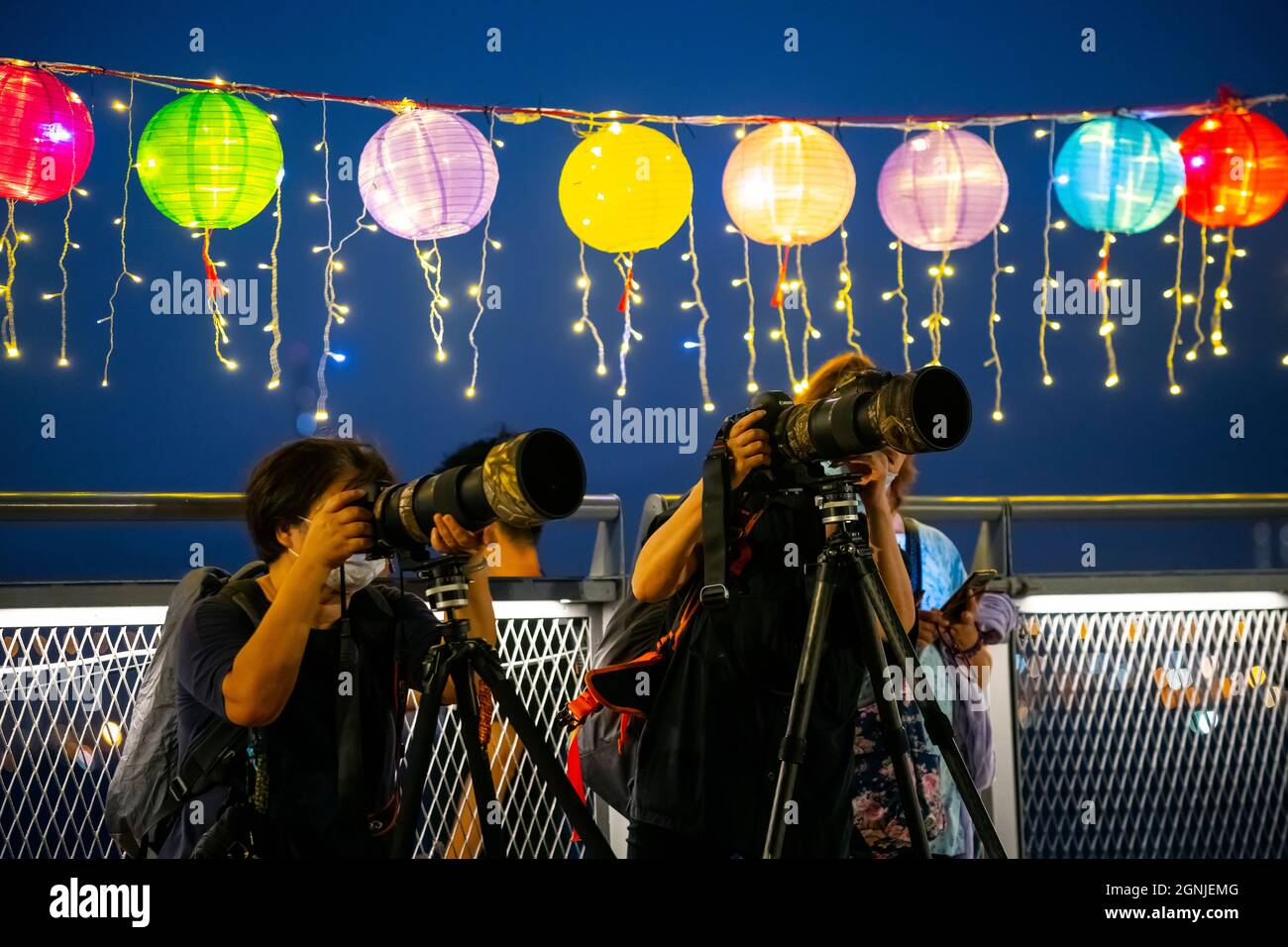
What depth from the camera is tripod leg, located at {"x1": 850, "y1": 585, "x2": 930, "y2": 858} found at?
5.38 feet

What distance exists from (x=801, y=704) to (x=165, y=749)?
2.76 ft

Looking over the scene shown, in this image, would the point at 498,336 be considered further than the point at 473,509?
Yes

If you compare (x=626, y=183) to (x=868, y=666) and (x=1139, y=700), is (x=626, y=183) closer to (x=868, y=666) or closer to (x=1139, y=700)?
(x=1139, y=700)

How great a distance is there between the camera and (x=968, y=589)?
7.28 ft

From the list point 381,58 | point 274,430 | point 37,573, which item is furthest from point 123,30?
point 37,573

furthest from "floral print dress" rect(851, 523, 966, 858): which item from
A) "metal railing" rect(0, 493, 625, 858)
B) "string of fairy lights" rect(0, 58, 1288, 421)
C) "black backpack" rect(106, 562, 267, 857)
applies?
"string of fairy lights" rect(0, 58, 1288, 421)

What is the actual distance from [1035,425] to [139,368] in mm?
3470

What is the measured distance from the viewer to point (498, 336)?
17.1 feet

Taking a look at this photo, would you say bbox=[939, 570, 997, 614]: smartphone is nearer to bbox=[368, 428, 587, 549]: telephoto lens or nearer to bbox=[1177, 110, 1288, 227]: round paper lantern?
bbox=[368, 428, 587, 549]: telephoto lens

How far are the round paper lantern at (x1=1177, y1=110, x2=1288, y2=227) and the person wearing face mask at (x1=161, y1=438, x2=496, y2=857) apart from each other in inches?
115

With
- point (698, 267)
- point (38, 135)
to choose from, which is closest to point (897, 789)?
point (38, 135)

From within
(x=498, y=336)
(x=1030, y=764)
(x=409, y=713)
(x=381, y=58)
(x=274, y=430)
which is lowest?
(x=1030, y=764)

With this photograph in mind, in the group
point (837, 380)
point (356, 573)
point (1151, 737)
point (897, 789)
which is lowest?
point (1151, 737)
